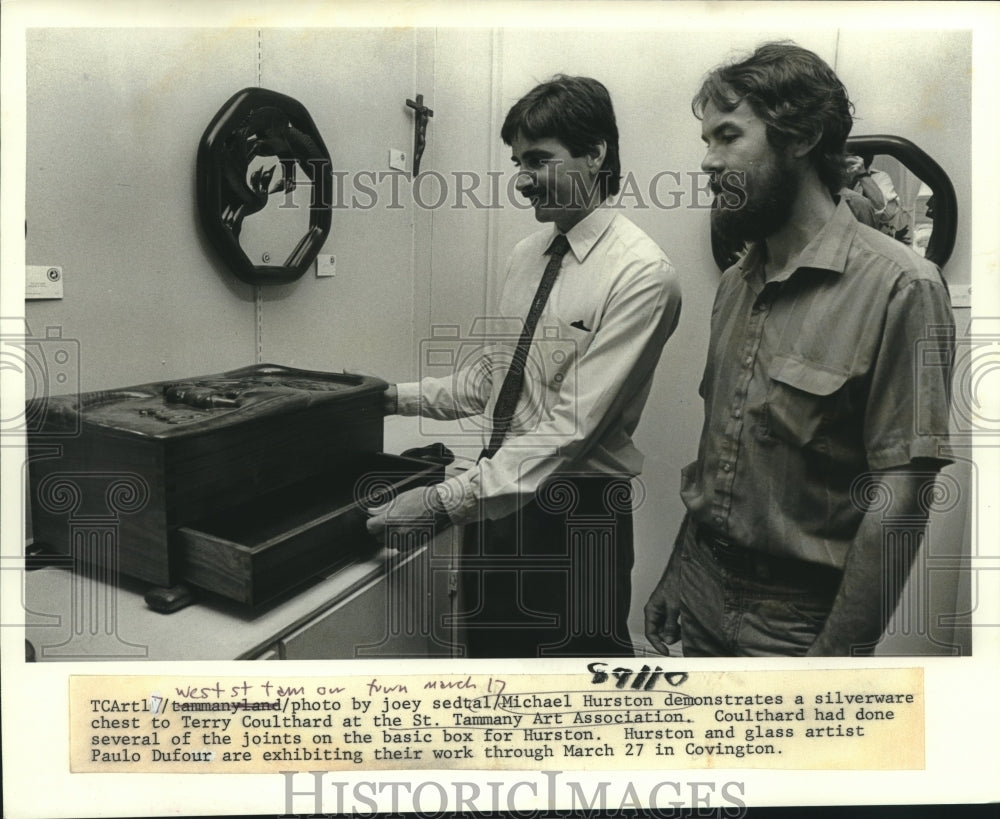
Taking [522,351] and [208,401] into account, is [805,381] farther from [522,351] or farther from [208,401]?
[208,401]

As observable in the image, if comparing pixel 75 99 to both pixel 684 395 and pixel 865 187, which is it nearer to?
pixel 684 395

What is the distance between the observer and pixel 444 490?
3.76ft

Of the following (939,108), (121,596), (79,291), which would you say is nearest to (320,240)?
(79,291)

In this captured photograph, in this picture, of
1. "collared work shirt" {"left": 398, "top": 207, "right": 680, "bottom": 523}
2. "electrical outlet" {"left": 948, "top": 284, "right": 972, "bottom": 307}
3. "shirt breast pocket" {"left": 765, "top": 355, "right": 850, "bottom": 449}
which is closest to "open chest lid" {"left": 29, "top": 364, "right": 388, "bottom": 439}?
"collared work shirt" {"left": 398, "top": 207, "right": 680, "bottom": 523}

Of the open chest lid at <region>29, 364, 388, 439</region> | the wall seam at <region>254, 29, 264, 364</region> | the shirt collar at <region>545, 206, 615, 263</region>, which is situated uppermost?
the shirt collar at <region>545, 206, 615, 263</region>

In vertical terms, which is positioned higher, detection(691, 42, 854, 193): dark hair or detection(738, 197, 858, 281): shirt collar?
detection(691, 42, 854, 193): dark hair

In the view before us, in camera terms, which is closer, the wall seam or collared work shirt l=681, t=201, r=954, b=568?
collared work shirt l=681, t=201, r=954, b=568

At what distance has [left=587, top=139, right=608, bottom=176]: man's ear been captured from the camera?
1.10m

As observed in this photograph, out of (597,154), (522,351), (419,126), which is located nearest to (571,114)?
(597,154)

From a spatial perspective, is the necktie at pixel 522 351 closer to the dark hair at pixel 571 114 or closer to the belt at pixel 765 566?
the dark hair at pixel 571 114

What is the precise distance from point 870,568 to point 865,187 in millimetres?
465

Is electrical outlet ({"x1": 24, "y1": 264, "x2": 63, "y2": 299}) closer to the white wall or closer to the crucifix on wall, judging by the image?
the white wall

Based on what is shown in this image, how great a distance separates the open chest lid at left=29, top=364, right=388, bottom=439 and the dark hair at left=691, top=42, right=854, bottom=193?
559 mm

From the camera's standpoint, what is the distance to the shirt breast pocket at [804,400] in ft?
3.43
